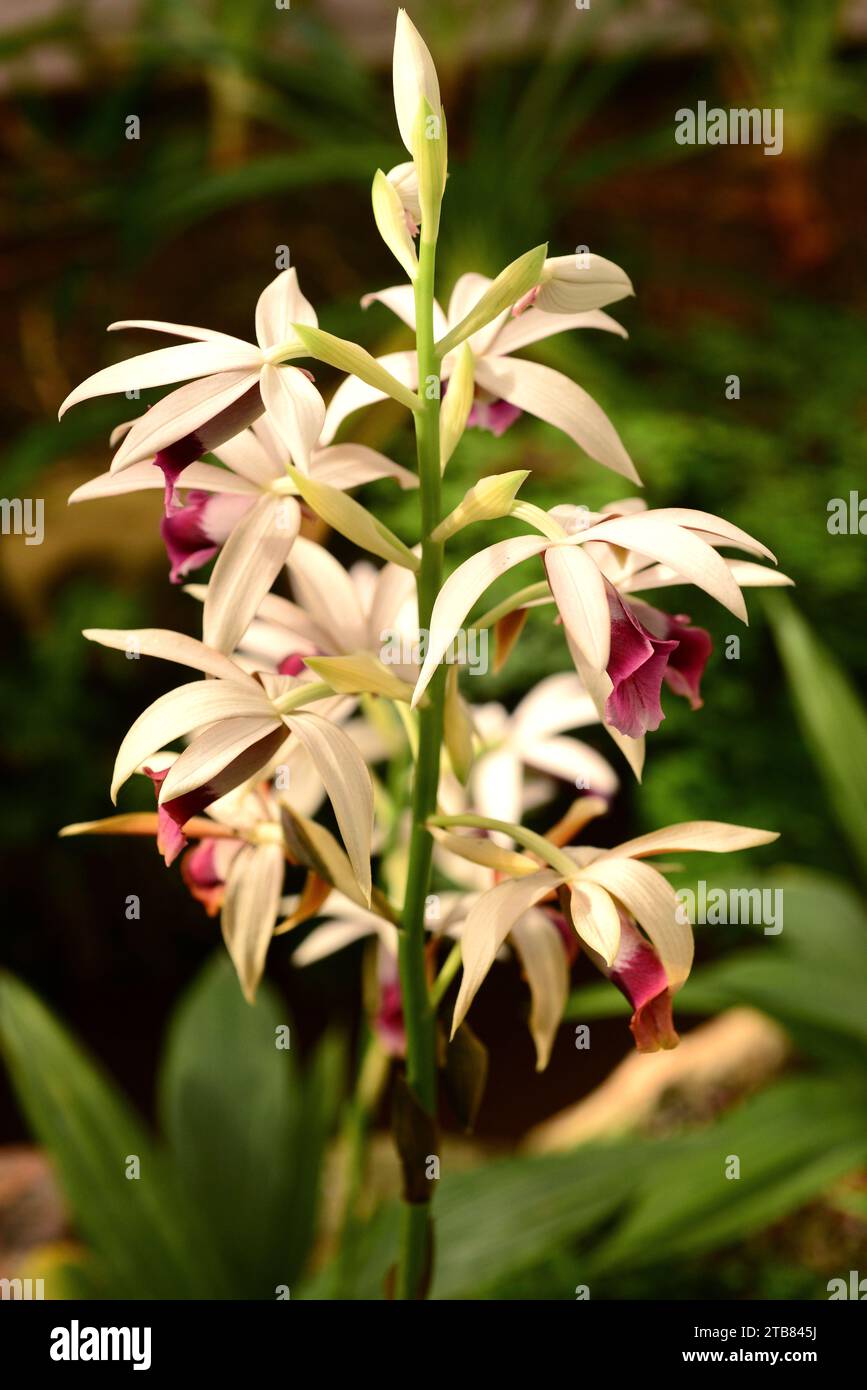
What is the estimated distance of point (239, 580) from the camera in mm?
441

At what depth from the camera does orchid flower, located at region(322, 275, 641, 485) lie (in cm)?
47

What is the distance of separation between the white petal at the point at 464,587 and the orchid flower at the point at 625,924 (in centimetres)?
9

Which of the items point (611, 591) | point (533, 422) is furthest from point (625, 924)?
point (533, 422)

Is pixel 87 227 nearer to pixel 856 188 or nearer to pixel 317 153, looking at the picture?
pixel 317 153

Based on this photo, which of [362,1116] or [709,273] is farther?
[709,273]

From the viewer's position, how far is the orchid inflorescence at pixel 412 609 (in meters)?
0.40

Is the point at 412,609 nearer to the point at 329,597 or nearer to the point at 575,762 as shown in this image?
the point at 329,597

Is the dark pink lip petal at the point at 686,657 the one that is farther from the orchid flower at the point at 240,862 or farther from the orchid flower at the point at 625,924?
the orchid flower at the point at 240,862

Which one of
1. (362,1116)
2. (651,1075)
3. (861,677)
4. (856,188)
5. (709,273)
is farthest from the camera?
(856,188)

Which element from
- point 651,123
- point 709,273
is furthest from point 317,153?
point 651,123

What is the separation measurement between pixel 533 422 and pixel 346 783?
135 centimetres

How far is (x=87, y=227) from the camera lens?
1.84 metres

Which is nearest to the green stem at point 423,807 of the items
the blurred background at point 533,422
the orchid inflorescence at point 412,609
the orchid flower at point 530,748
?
the orchid inflorescence at point 412,609

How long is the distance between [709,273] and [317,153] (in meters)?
0.63
